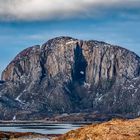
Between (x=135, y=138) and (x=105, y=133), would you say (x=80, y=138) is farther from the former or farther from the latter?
(x=135, y=138)

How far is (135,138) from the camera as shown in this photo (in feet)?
215

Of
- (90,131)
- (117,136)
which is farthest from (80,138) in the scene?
(117,136)

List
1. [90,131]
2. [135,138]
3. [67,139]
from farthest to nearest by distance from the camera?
[67,139], [90,131], [135,138]

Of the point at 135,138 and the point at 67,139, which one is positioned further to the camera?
the point at 67,139

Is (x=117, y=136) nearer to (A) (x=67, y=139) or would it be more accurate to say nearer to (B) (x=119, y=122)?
(B) (x=119, y=122)

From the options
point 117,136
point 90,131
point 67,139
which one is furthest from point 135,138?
point 67,139

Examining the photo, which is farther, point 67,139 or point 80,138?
point 67,139

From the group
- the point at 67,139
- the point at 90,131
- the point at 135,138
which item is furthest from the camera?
the point at 67,139

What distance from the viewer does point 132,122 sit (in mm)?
73812

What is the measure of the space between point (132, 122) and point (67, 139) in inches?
438

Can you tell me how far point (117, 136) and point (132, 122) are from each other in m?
8.37

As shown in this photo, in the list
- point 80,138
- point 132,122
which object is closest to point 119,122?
point 132,122

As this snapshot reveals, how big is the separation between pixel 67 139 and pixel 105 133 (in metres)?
12.1

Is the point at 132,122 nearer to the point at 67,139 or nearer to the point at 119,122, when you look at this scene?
the point at 119,122
